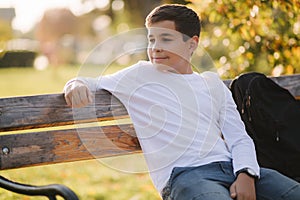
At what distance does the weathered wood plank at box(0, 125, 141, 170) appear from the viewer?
3.11 meters

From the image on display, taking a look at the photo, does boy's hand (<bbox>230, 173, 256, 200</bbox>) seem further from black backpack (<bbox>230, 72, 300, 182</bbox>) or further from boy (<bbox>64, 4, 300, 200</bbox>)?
black backpack (<bbox>230, 72, 300, 182</bbox>)

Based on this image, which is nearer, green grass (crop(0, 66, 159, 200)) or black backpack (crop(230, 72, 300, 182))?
black backpack (crop(230, 72, 300, 182))

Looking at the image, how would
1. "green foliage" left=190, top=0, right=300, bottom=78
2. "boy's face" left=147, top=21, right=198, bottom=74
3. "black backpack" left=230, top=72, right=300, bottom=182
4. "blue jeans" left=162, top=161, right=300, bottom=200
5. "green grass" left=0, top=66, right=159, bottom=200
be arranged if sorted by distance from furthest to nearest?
"green grass" left=0, top=66, right=159, bottom=200, "green foliage" left=190, top=0, right=300, bottom=78, "black backpack" left=230, top=72, right=300, bottom=182, "boy's face" left=147, top=21, right=198, bottom=74, "blue jeans" left=162, top=161, right=300, bottom=200

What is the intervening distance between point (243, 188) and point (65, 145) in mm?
880

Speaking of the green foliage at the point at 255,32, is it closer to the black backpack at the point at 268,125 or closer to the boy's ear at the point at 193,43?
the black backpack at the point at 268,125

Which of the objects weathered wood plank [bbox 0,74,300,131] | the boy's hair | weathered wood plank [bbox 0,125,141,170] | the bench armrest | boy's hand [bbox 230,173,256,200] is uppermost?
the boy's hair

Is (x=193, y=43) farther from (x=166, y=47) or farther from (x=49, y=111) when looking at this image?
(x=49, y=111)

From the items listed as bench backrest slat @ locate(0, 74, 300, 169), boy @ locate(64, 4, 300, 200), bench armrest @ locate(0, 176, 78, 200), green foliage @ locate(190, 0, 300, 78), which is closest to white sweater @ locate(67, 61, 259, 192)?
boy @ locate(64, 4, 300, 200)

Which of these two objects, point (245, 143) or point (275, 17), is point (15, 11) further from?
point (245, 143)

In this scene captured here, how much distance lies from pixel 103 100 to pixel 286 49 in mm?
2372

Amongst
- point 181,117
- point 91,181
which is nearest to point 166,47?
point 181,117

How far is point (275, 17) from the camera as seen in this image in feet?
18.5

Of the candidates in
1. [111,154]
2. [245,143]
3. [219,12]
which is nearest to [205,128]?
[245,143]

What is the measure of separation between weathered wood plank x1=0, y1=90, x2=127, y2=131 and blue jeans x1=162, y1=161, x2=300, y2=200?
52 centimetres
